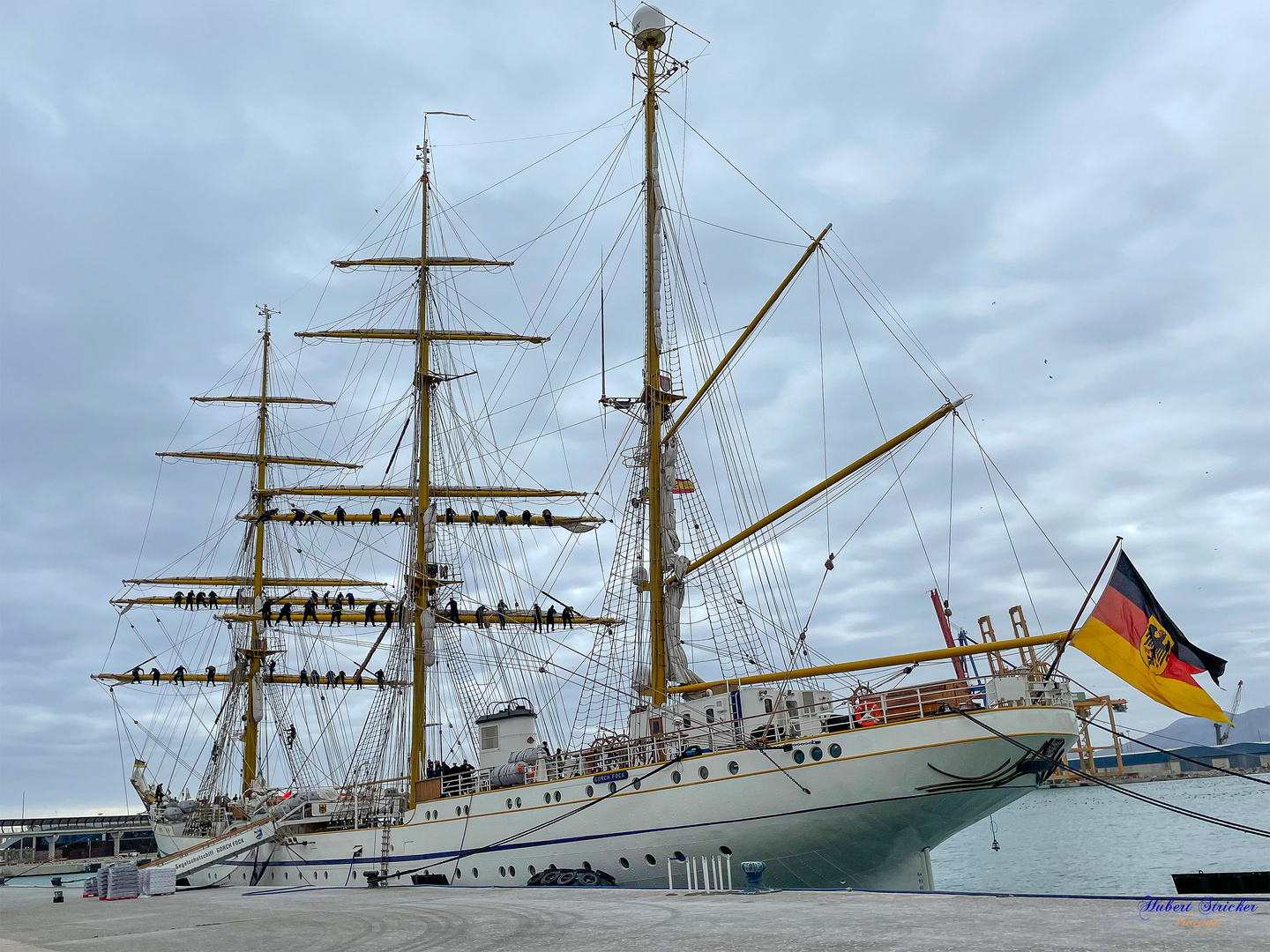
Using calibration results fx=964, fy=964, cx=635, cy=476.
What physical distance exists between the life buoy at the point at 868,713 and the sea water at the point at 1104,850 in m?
6.67

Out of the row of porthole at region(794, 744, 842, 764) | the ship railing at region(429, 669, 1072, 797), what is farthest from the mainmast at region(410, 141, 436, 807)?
the row of porthole at region(794, 744, 842, 764)

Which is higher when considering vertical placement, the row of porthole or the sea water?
the row of porthole

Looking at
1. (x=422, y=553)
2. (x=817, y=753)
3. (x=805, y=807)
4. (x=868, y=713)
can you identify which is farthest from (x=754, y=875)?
(x=422, y=553)

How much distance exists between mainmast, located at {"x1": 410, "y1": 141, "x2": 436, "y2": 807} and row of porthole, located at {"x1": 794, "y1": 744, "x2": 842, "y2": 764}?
16528 mm

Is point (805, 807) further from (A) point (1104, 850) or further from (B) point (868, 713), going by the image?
(A) point (1104, 850)

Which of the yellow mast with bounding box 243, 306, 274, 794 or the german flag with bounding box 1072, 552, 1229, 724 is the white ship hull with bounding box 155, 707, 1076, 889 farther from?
the yellow mast with bounding box 243, 306, 274, 794

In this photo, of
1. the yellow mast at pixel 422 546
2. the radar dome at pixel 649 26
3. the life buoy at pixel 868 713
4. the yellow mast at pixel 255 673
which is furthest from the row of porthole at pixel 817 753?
the yellow mast at pixel 255 673

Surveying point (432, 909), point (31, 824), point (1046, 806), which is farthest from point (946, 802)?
point (31, 824)

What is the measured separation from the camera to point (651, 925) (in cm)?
1361

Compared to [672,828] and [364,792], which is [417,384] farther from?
[672,828]

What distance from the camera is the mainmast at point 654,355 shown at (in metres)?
28.5

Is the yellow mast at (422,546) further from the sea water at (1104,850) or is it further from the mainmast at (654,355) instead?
the sea water at (1104,850)

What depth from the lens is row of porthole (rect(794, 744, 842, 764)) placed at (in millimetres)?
21377

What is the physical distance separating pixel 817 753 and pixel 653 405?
13162 mm
